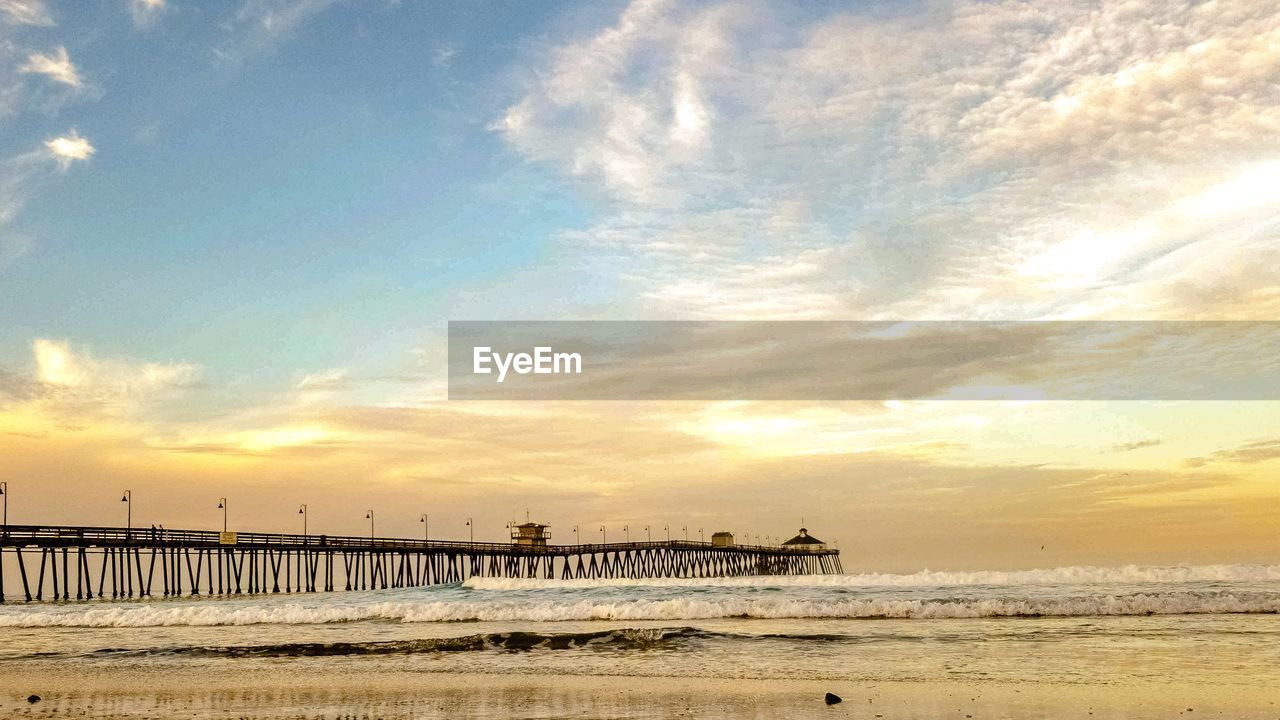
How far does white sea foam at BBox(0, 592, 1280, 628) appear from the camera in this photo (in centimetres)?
2381

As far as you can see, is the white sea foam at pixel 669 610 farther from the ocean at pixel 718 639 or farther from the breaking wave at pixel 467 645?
the breaking wave at pixel 467 645

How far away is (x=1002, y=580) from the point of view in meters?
43.6

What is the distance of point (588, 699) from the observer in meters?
12.5

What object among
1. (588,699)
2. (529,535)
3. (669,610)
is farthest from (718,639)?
(529,535)

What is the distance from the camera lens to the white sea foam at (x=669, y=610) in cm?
2381

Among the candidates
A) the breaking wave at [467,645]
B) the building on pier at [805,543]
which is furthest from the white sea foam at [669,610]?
the building on pier at [805,543]

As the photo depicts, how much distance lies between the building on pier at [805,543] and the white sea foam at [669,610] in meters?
87.8

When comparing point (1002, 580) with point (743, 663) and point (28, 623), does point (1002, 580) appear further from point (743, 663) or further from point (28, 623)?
point (28, 623)

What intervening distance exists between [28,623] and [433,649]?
16548 millimetres

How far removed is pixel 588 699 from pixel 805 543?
105090 millimetres

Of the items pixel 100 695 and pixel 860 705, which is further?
pixel 100 695

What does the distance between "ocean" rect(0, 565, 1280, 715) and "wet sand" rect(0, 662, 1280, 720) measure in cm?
63

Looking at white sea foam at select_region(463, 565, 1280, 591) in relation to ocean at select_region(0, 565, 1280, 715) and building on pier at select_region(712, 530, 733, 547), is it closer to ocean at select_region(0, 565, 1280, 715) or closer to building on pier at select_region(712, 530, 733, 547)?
ocean at select_region(0, 565, 1280, 715)

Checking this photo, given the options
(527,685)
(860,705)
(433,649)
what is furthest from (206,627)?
(860,705)
